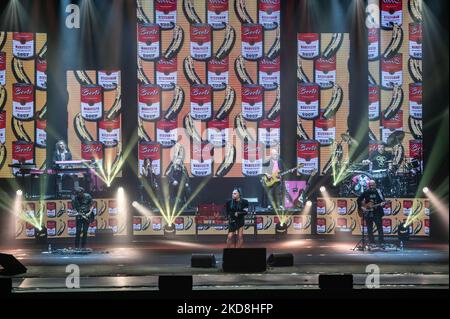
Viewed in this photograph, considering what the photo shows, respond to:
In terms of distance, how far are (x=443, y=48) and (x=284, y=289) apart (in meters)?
10.1

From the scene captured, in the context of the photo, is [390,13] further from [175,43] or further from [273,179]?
[175,43]

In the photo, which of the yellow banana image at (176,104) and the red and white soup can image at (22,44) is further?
the yellow banana image at (176,104)

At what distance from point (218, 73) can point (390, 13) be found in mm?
4829

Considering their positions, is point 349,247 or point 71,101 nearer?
point 349,247

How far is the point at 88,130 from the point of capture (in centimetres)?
2058

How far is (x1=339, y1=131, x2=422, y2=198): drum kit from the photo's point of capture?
65.2 ft

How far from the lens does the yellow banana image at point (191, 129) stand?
20719 mm

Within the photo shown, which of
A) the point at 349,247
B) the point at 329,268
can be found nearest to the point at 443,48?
the point at 349,247

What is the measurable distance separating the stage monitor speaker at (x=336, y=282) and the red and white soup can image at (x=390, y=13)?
10687 millimetres

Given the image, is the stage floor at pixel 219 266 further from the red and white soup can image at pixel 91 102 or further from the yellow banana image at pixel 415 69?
the yellow banana image at pixel 415 69

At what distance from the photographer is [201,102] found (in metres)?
20.9

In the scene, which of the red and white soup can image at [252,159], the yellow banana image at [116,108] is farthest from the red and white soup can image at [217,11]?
the red and white soup can image at [252,159]

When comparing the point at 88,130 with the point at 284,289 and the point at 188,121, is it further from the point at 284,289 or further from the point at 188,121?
the point at 284,289
